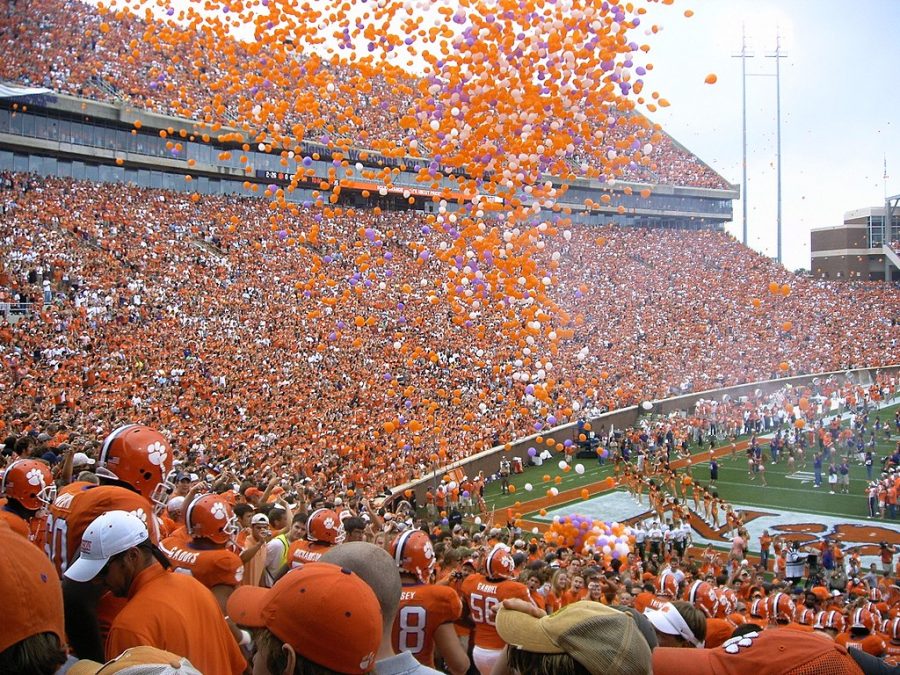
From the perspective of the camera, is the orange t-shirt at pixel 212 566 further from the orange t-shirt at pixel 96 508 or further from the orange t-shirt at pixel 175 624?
the orange t-shirt at pixel 175 624

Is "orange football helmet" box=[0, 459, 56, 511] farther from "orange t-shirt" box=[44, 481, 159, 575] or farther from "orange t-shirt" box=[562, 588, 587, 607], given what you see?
"orange t-shirt" box=[562, 588, 587, 607]

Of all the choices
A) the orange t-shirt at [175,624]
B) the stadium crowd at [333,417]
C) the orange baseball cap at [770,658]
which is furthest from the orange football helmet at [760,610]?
the orange t-shirt at [175,624]

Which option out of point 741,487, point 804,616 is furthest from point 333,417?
point 804,616

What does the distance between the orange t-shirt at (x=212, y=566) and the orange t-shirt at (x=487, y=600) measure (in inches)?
67.8

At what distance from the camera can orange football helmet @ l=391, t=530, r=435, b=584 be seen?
3.75 m

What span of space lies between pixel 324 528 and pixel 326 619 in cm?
303

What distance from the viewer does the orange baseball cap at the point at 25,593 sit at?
159cm

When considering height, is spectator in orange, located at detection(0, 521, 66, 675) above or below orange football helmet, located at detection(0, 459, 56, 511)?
above

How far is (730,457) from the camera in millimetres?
23766

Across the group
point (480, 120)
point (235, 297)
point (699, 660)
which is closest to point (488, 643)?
point (699, 660)

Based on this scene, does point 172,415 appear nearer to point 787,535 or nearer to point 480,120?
point 480,120

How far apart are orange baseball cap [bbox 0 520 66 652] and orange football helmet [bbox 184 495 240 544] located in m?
1.89

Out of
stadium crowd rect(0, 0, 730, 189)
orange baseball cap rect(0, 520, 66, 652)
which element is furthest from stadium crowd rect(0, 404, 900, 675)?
stadium crowd rect(0, 0, 730, 189)

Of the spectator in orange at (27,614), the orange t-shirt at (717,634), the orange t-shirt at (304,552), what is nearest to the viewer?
the spectator in orange at (27,614)
